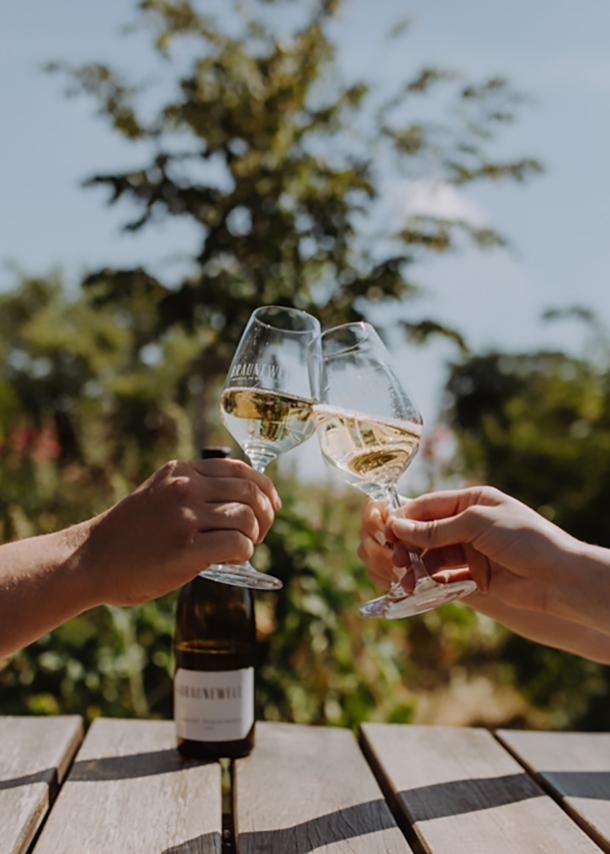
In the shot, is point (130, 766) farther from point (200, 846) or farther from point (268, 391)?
point (268, 391)

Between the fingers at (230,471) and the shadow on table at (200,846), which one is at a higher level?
the fingers at (230,471)

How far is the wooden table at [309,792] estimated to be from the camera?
1.34 metres

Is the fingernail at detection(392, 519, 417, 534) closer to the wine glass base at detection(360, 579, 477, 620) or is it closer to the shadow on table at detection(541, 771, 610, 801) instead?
the wine glass base at detection(360, 579, 477, 620)

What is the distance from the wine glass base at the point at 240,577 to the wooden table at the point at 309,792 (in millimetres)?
388

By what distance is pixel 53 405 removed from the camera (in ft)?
66.6

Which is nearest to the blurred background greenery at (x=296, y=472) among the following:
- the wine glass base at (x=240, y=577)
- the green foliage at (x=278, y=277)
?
the green foliage at (x=278, y=277)

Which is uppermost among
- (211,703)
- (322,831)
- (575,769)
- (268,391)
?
(268,391)

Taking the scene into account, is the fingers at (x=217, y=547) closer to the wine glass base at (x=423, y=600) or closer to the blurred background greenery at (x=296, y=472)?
the wine glass base at (x=423, y=600)

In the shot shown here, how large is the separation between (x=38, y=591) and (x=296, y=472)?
2572mm

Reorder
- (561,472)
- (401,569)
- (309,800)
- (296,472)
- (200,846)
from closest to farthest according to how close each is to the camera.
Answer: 1. (200,846)
2. (309,800)
3. (401,569)
4. (296,472)
5. (561,472)

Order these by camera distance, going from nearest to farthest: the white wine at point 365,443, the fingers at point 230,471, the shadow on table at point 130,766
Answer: the fingers at point 230,471, the white wine at point 365,443, the shadow on table at point 130,766

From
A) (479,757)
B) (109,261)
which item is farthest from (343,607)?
(109,261)

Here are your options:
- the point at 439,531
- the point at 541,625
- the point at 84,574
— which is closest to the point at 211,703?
the point at 84,574

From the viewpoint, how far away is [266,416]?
5.07ft
